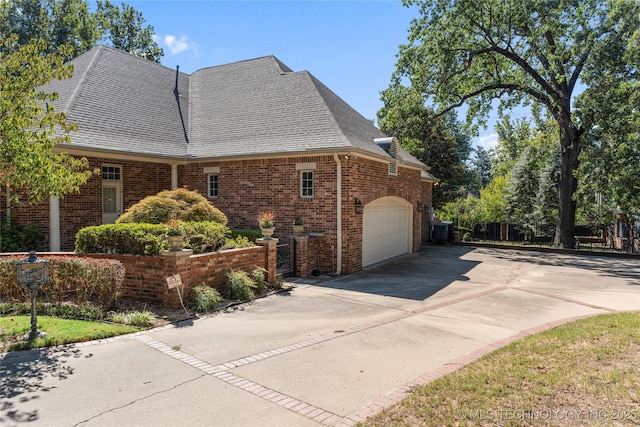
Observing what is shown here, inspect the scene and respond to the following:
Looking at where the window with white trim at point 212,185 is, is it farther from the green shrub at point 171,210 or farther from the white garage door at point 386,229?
the white garage door at point 386,229

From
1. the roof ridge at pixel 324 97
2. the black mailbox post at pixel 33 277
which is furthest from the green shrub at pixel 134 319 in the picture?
the roof ridge at pixel 324 97

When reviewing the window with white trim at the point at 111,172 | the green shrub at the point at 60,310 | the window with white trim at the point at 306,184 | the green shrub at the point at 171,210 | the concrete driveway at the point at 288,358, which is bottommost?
the concrete driveway at the point at 288,358

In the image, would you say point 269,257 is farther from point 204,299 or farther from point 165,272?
point 165,272

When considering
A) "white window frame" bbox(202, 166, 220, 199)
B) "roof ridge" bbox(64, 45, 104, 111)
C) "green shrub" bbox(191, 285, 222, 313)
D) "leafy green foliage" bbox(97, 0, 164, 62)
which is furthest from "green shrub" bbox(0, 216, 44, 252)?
"leafy green foliage" bbox(97, 0, 164, 62)

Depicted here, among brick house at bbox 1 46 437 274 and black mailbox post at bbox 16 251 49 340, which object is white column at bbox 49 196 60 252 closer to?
brick house at bbox 1 46 437 274

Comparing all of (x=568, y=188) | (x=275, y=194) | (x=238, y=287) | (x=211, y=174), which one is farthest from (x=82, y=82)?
(x=568, y=188)

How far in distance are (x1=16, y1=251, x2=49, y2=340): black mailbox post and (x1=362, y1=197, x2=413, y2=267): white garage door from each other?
375 inches

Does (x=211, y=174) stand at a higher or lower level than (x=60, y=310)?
higher

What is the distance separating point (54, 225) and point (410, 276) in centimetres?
1048

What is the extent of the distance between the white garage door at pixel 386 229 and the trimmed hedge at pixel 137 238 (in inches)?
236

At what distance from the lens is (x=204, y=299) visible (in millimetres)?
8078

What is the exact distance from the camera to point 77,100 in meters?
13.6

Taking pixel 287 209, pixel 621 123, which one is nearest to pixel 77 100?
pixel 287 209

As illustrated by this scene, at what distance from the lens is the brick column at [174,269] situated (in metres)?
7.97
